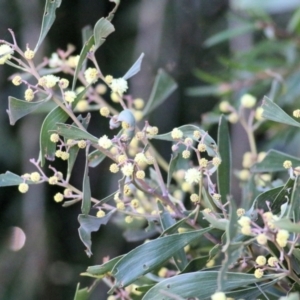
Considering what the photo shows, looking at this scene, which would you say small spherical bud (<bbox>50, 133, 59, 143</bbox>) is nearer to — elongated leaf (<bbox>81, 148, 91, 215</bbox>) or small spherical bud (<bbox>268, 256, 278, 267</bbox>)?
elongated leaf (<bbox>81, 148, 91, 215</bbox>)

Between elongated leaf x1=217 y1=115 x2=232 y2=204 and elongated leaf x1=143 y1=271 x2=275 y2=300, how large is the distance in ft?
0.38

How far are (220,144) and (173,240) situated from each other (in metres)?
0.12

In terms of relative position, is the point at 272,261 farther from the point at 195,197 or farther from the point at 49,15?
the point at 49,15

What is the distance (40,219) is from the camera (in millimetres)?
1019

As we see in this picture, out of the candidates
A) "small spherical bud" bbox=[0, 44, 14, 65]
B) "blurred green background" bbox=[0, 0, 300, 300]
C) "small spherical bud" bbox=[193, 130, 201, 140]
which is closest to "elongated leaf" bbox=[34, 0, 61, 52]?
"small spherical bud" bbox=[0, 44, 14, 65]

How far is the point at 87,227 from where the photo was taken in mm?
370

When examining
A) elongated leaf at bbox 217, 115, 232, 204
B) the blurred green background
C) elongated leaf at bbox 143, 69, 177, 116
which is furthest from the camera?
the blurred green background

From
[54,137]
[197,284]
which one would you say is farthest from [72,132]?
[197,284]

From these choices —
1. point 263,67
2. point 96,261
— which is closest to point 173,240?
point 263,67

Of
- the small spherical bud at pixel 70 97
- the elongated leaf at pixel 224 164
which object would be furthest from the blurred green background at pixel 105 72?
the small spherical bud at pixel 70 97

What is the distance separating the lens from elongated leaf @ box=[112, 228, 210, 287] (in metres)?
0.36

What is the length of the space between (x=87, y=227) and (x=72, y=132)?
7 cm

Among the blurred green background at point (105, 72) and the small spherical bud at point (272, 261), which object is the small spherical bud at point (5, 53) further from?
the blurred green background at point (105, 72)

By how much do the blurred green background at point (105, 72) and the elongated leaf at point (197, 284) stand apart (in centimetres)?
57
